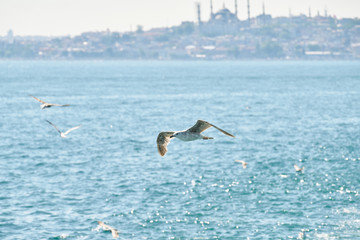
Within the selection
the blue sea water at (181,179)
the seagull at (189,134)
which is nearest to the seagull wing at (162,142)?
the seagull at (189,134)

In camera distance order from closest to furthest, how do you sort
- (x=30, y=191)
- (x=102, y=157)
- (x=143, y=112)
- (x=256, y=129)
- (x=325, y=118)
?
(x=30, y=191)
(x=102, y=157)
(x=256, y=129)
(x=325, y=118)
(x=143, y=112)

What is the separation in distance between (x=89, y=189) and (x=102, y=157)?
1424cm

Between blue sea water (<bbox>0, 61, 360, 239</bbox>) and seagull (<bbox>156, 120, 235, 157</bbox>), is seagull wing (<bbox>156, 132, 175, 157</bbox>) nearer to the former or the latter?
seagull (<bbox>156, 120, 235, 157</bbox>)

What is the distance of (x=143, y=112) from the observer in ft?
340

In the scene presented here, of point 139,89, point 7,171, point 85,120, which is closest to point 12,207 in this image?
point 7,171

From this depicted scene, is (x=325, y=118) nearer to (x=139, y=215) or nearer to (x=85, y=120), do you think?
(x=85, y=120)

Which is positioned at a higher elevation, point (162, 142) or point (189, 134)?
point (189, 134)

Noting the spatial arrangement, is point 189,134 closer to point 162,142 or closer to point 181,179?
point 162,142

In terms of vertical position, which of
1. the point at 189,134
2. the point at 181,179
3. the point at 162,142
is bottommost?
the point at 181,179

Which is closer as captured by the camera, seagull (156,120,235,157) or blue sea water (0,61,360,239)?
seagull (156,120,235,157)

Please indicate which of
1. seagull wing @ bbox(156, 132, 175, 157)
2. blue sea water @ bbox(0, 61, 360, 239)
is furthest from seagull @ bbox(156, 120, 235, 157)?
blue sea water @ bbox(0, 61, 360, 239)

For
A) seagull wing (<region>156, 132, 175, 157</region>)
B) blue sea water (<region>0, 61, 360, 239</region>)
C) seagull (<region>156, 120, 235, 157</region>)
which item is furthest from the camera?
blue sea water (<region>0, 61, 360, 239</region>)

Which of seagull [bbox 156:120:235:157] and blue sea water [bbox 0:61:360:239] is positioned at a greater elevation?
seagull [bbox 156:120:235:157]

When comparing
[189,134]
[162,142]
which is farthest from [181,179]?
[189,134]
